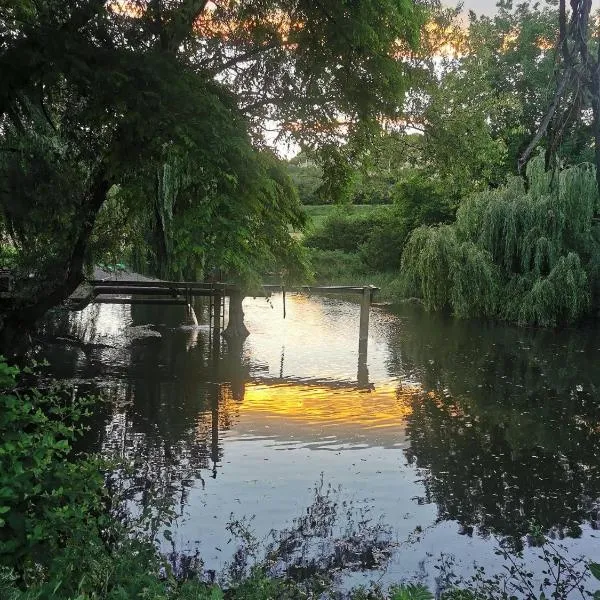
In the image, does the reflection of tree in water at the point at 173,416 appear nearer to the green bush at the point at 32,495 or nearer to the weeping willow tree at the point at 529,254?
the green bush at the point at 32,495

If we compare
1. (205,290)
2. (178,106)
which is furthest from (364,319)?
(178,106)

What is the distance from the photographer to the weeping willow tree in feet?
66.5

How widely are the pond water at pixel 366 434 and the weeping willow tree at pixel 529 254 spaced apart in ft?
9.49

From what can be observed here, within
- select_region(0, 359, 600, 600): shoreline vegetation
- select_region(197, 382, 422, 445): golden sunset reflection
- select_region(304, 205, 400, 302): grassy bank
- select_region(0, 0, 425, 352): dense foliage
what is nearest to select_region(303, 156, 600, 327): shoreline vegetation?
select_region(304, 205, 400, 302): grassy bank

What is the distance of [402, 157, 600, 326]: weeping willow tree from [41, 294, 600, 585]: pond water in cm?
289

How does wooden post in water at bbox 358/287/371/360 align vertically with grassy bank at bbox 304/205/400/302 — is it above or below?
below

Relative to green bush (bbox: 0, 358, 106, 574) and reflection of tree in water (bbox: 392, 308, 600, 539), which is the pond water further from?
green bush (bbox: 0, 358, 106, 574)

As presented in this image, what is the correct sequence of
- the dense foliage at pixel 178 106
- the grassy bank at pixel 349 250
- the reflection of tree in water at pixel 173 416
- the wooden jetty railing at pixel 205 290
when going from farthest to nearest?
the grassy bank at pixel 349 250 < the wooden jetty railing at pixel 205 290 < the reflection of tree in water at pixel 173 416 < the dense foliage at pixel 178 106

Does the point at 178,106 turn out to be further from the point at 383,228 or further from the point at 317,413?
the point at 383,228

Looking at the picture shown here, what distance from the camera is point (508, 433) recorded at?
30.7ft

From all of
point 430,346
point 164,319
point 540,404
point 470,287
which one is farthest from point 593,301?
point 164,319

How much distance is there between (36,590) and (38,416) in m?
1.03

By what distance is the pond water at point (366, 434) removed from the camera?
6129mm

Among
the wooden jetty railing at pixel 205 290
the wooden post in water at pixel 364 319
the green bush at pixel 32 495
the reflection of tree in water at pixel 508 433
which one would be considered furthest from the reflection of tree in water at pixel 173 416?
the wooden post in water at pixel 364 319
